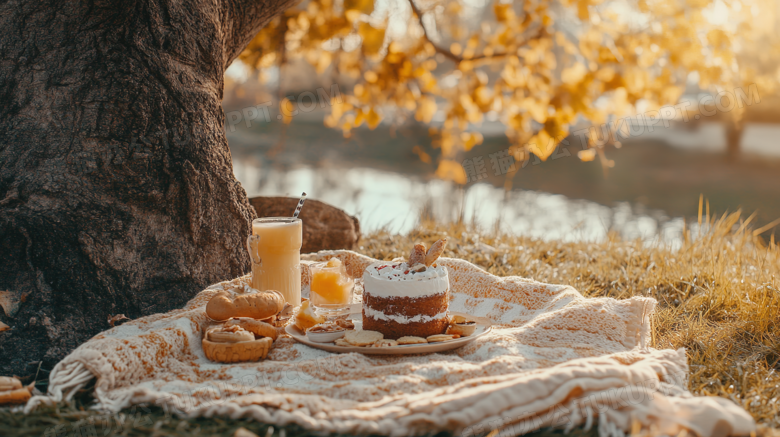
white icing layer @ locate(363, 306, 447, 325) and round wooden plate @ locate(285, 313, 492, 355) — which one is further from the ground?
white icing layer @ locate(363, 306, 447, 325)

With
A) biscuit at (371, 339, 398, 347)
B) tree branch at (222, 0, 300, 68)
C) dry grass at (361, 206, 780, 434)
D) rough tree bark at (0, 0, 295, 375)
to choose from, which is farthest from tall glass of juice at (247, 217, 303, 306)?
dry grass at (361, 206, 780, 434)

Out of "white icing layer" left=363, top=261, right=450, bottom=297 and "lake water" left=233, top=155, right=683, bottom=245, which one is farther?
"lake water" left=233, top=155, right=683, bottom=245

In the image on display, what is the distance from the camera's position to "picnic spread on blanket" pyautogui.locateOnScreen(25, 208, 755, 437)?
4.55 ft

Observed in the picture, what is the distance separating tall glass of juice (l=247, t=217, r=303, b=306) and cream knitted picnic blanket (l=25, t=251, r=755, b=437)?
12.6 inches

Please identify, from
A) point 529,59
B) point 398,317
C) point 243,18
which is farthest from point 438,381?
point 529,59

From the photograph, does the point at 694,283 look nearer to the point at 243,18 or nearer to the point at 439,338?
the point at 439,338

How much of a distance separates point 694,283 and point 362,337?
6.77 ft

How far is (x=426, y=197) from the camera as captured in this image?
9.98 meters

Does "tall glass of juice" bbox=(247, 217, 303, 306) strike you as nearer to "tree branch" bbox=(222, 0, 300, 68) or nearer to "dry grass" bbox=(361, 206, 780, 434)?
"tree branch" bbox=(222, 0, 300, 68)

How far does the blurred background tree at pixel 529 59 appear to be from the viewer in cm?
392

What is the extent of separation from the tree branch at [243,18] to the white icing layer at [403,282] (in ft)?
5.24

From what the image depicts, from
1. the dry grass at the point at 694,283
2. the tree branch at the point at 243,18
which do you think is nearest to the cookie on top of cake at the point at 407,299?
the dry grass at the point at 694,283

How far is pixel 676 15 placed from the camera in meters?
4.27

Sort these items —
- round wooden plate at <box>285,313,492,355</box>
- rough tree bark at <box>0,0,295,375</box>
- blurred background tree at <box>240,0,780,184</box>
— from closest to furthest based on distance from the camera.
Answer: round wooden plate at <box>285,313,492,355</box> < rough tree bark at <box>0,0,295,375</box> < blurred background tree at <box>240,0,780,184</box>
